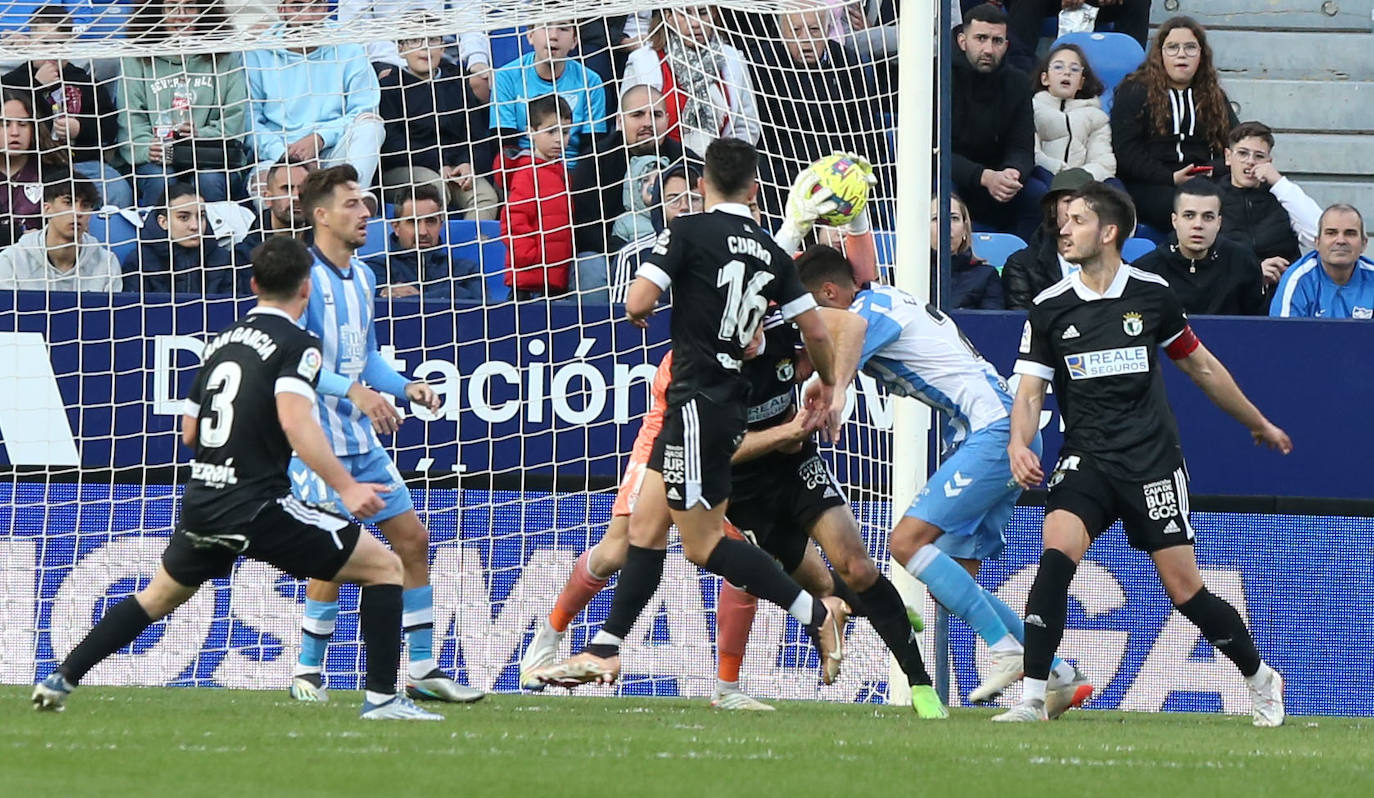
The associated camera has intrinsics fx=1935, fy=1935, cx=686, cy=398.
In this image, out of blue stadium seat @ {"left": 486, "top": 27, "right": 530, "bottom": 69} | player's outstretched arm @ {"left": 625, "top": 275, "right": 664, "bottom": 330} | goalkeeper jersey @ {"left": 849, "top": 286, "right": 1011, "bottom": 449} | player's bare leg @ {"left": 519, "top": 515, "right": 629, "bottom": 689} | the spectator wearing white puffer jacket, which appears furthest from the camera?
the spectator wearing white puffer jacket

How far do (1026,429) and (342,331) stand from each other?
2590 mm

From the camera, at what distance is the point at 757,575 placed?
692cm

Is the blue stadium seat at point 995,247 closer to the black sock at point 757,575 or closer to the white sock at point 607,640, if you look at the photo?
the black sock at point 757,575

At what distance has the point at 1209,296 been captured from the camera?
31.4ft

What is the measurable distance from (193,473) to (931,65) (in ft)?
11.8

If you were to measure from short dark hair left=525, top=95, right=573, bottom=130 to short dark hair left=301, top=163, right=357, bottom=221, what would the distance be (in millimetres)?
2398

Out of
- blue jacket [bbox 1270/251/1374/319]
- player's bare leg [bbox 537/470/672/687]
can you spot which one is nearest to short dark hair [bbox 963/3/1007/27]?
blue jacket [bbox 1270/251/1374/319]

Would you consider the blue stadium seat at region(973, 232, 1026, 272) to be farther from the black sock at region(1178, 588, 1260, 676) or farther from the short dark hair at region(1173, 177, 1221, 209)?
the black sock at region(1178, 588, 1260, 676)

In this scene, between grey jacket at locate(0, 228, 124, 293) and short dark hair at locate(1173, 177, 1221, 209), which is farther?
short dark hair at locate(1173, 177, 1221, 209)

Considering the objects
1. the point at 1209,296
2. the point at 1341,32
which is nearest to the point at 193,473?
the point at 1209,296

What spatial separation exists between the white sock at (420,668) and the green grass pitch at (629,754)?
26 cm

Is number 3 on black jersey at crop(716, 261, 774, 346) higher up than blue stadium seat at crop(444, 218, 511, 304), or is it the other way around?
blue stadium seat at crop(444, 218, 511, 304)

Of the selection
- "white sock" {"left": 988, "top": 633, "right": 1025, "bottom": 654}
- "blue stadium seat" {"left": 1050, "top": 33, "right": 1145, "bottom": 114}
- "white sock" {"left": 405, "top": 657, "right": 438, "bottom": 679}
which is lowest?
"white sock" {"left": 405, "top": 657, "right": 438, "bottom": 679}

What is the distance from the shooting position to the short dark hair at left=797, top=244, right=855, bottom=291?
7.75 m
